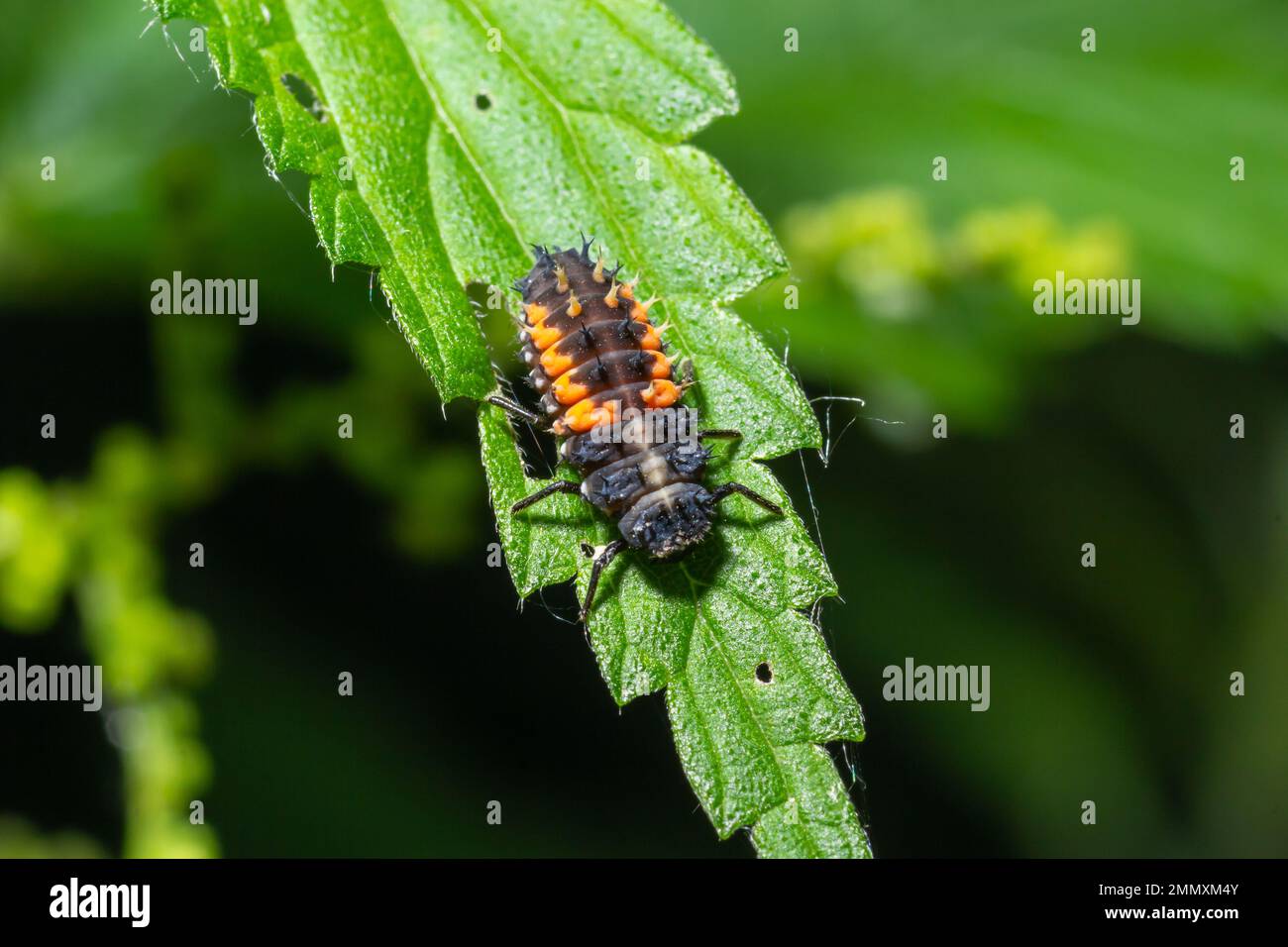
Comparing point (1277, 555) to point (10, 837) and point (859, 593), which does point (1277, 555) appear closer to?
point (859, 593)

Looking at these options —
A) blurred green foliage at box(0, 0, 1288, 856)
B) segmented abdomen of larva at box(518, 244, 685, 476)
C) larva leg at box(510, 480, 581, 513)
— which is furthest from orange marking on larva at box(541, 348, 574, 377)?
blurred green foliage at box(0, 0, 1288, 856)

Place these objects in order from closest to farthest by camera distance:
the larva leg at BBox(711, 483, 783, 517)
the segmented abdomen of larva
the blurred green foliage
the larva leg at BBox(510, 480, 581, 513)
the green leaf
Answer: the green leaf → the larva leg at BBox(510, 480, 581, 513) → the larva leg at BBox(711, 483, 783, 517) → the segmented abdomen of larva → the blurred green foliage

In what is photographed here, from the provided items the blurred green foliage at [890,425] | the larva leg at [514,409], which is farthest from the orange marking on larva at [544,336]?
the blurred green foliage at [890,425]

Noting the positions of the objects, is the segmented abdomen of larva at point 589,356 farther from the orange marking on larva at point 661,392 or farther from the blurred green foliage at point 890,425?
the blurred green foliage at point 890,425

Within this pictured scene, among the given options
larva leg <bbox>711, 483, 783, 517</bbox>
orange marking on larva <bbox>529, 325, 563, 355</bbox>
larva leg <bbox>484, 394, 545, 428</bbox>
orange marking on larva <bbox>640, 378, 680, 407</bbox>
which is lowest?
larva leg <bbox>711, 483, 783, 517</bbox>

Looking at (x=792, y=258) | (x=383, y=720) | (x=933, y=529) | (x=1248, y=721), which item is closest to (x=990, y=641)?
(x=933, y=529)

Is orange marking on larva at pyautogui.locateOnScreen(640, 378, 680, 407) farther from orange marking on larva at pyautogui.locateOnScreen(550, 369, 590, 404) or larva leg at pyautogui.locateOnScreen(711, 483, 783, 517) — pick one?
larva leg at pyautogui.locateOnScreen(711, 483, 783, 517)

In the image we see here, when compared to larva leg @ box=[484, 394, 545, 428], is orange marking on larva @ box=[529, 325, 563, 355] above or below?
above

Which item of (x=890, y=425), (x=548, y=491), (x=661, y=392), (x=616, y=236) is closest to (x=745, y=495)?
(x=661, y=392)
